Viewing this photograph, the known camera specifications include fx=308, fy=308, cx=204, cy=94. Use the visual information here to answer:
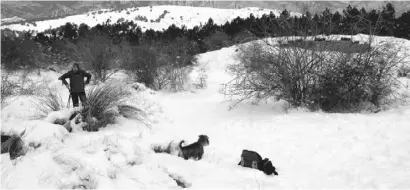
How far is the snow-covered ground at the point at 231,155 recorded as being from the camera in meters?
3.83

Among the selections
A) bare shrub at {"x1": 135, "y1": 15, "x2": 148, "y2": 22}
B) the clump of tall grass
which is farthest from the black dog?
bare shrub at {"x1": 135, "y1": 15, "x2": 148, "y2": 22}

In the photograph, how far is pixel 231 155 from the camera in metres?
5.64

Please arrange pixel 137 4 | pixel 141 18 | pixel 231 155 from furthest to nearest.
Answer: pixel 137 4 → pixel 141 18 → pixel 231 155

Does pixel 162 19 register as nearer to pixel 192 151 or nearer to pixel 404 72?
pixel 404 72

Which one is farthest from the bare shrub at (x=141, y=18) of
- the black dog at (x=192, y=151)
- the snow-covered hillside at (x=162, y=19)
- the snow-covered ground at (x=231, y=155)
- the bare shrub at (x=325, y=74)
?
the black dog at (x=192, y=151)

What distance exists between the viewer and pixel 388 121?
278 inches

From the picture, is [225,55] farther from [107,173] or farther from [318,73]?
[107,173]

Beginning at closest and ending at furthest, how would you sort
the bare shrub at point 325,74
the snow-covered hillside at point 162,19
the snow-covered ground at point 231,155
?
the snow-covered ground at point 231,155 < the bare shrub at point 325,74 < the snow-covered hillside at point 162,19

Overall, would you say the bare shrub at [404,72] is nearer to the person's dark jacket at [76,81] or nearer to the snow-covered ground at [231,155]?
the snow-covered ground at [231,155]

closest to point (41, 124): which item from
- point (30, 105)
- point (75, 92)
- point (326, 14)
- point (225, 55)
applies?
point (75, 92)

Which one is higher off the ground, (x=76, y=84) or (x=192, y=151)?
(x=76, y=84)

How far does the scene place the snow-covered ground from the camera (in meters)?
3.83

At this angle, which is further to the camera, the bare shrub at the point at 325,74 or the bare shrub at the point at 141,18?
the bare shrub at the point at 141,18

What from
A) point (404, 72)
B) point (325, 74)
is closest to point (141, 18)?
point (404, 72)
